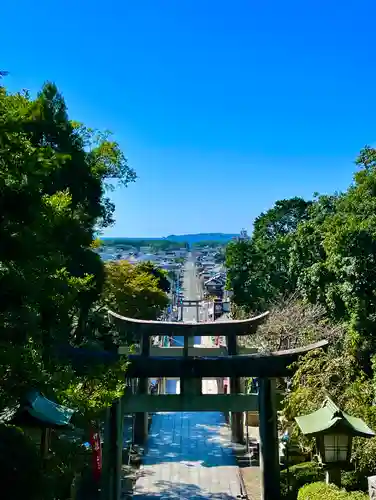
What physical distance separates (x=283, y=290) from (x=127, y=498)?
18.4 metres

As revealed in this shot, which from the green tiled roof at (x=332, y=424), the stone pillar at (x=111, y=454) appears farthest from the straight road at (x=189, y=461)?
the green tiled roof at (x=332, y=424)

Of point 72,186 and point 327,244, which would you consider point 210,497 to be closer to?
point 327,244

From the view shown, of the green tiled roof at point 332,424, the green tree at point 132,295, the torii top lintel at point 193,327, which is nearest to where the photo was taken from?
the green tiled roof at point 332,424

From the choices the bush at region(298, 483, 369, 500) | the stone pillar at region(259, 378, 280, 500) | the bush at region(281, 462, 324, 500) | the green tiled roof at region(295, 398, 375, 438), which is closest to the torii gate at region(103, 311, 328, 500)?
the stone pillar at region(259, 378, 280, 500)

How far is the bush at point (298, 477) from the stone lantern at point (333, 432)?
5454 millimetres

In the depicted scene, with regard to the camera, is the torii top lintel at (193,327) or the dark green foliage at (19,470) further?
the torii top lintel at (193,327)

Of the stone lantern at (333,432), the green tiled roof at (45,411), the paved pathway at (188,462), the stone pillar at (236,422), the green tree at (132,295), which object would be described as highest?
the green tree at (132,295)

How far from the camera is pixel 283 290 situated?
30.5 m

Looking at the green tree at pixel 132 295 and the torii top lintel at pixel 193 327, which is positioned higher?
the green tree at pixel 132 295

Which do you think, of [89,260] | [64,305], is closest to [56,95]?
[89,260]

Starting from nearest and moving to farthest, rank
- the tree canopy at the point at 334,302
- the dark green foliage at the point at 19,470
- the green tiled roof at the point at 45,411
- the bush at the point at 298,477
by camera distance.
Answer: the dark green foliage at the point at 19,470, the green tiled roof at the point at 45,411, the tree canopy at the point at 334,302, the bush at the point at 298,477

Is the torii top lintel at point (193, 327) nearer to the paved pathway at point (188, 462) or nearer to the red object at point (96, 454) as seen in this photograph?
the paved pathway at point (188, 462)

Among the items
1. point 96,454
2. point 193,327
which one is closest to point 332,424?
point 96,454

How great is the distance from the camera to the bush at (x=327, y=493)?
7.43 meters
